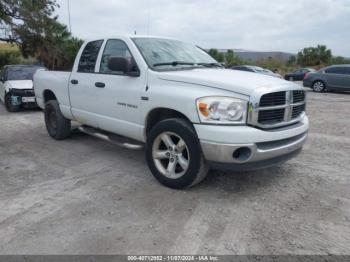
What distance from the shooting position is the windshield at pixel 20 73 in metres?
11.7

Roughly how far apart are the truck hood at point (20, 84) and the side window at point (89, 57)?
6088 mm

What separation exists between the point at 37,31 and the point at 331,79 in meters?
17.5

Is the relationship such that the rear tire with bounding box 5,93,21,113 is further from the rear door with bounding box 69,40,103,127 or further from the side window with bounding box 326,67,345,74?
the side window with bounding box 326,67,345,74

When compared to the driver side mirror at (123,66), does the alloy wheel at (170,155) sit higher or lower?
lower

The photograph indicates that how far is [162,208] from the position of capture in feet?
12.2

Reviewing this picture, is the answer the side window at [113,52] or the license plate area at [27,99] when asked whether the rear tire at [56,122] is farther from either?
the license plate area at [27,99]

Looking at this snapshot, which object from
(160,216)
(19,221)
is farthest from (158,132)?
(19,221)

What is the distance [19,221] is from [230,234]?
2.10m

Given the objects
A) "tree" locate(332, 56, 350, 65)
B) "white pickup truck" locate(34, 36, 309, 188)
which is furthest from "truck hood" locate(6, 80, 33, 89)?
"tree" locate(332, 56, 350, 65)

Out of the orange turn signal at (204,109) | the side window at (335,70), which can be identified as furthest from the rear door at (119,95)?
the side window at (335,70)

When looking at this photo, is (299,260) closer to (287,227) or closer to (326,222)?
(287,227)

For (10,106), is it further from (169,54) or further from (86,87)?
(169,54)

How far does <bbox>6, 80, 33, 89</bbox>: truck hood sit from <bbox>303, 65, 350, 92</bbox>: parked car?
14641 mm

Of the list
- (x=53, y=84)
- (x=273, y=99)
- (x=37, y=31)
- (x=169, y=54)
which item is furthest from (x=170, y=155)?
(x=37, y=31)
